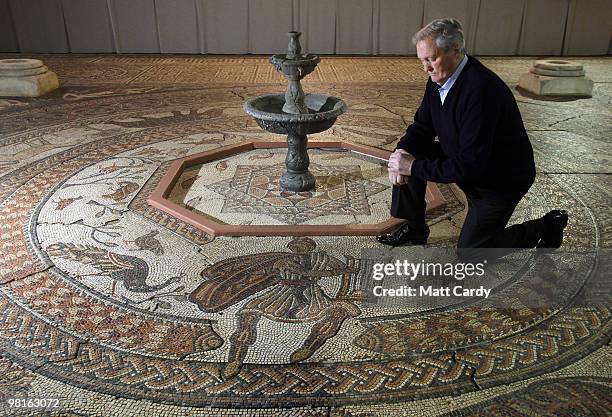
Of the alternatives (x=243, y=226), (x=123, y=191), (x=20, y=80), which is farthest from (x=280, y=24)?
(x=243, y=226)

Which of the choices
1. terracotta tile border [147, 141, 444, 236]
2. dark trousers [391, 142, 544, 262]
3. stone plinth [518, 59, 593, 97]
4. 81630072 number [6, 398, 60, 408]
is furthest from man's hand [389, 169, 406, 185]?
stone plinth [518, 59, 593, 97]

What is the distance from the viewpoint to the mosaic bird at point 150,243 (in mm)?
3084

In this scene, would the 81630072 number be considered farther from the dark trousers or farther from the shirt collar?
the shirt collar

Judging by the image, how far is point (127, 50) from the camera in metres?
10.4

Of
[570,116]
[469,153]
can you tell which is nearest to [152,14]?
[570,116]

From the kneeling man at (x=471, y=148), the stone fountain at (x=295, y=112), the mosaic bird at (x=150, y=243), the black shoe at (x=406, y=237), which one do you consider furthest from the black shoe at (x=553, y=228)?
the mosaic bird at (x=150, y=243)

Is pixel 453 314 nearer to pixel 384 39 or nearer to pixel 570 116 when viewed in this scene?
pixel 570 116

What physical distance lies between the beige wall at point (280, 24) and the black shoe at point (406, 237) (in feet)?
26.1

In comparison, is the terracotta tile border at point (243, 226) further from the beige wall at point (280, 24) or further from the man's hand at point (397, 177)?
the beige wall at point (280, 24)

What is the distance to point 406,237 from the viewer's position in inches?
123

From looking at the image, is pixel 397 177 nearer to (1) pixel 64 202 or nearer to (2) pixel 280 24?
(1) pixel 64 202

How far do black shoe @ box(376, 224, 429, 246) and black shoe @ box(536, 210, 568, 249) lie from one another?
64 cm

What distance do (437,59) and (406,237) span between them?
1116 mm

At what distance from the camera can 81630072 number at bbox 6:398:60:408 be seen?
197cm
